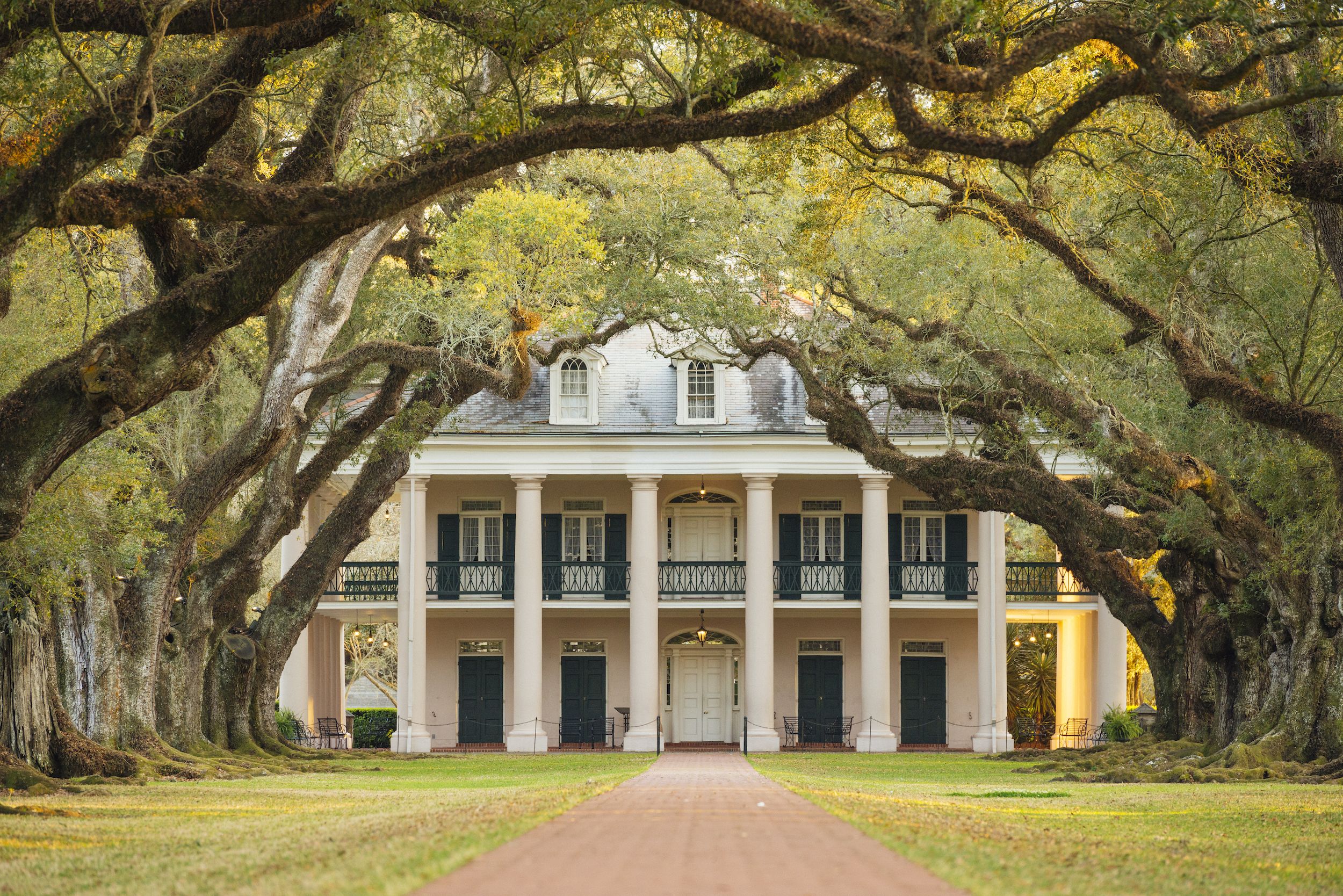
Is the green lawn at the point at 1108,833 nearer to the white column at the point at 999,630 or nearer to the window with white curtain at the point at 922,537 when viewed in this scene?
the white column at the point at 999,630

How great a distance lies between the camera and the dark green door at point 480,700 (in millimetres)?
30469

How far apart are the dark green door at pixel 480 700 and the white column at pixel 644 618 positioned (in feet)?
12.1

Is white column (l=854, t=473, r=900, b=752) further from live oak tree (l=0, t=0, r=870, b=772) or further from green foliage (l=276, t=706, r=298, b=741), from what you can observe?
live oak tree (l=0, t=0, r=870, b=772)

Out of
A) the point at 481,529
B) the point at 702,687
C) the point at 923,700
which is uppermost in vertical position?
the point at 481,529

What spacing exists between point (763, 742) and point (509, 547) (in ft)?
23.1

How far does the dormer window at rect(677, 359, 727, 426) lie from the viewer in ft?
94.5

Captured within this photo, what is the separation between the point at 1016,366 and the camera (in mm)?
17500

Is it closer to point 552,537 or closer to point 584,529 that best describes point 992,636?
point 584,529

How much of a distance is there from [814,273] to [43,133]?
1153cm

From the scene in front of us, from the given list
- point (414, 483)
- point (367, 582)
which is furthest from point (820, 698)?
point (367, 582)

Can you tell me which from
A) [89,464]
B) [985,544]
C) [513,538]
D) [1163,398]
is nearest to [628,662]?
[513,538]

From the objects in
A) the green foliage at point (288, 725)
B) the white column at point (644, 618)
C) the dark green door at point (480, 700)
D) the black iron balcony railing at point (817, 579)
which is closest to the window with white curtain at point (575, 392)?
the white column at point (644, 618)

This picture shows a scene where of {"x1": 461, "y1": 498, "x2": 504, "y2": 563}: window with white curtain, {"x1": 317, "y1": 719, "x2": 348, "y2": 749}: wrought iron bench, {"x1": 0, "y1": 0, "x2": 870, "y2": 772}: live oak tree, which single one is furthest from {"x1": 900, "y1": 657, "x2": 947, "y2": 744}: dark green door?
{"x1": 0, "y1": 0, "x2": 870, "y2": 772}: live oak tree

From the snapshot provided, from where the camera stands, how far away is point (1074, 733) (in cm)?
2942
